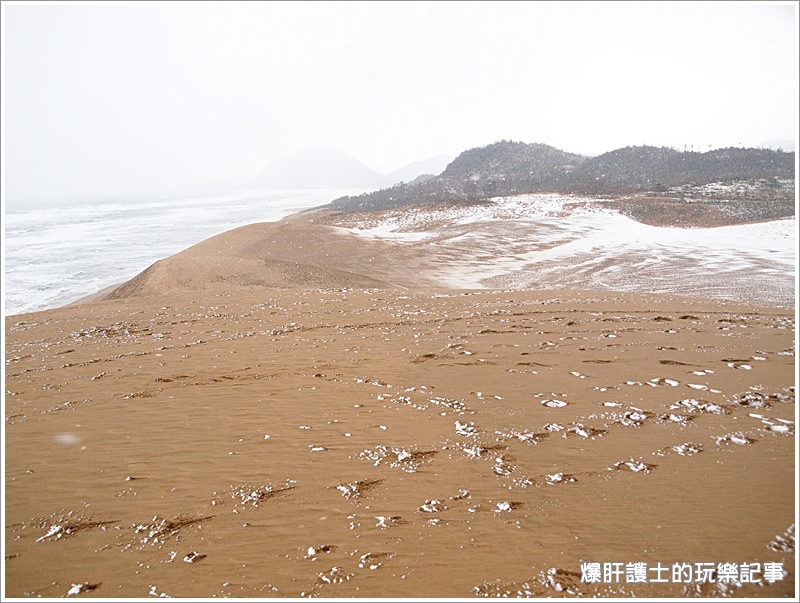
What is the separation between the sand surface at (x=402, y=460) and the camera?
2607mm

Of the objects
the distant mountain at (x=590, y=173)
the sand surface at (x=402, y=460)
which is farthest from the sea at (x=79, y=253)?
the distant mountain at (x=590, y=173)

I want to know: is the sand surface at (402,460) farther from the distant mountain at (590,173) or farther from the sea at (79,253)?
the distant mountain at (590,173)

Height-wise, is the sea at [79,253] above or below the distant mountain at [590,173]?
below

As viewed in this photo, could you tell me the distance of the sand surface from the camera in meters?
2.61

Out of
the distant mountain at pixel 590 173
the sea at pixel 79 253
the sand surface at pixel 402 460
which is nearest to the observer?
the sand surface at pixel 402 460

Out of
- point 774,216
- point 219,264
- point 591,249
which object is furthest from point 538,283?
point 774,216

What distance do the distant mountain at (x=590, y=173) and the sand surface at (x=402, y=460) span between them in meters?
32.5

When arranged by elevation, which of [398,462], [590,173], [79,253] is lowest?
[398,462]

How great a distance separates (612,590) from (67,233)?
44.0m

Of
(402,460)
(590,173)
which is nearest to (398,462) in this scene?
(402,460)

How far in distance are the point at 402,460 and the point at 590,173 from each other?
5486cm

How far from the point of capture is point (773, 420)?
13.3ft

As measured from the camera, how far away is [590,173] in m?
51.2

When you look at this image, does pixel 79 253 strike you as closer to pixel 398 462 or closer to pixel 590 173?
pixel 398 462
